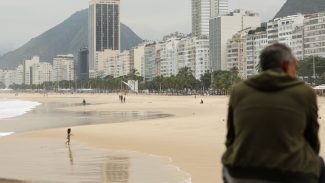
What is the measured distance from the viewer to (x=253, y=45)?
136 m

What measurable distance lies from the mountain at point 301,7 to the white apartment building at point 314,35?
58.7m

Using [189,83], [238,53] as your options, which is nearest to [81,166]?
[189,83]

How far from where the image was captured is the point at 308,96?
2297 mm

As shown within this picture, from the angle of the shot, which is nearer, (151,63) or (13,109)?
(13,109)

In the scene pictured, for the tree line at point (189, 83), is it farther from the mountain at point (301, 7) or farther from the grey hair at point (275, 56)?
the grey hair at point (275, 56)

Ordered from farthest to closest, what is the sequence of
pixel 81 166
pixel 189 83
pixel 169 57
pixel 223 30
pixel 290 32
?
pixel 169 57 → pixel 223 30 → pixel 189 83 → pixel 290 32 → pixel 81 166

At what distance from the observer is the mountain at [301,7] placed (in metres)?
176

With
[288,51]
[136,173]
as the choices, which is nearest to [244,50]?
[136,173]

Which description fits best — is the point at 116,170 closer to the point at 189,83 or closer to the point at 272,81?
the point at 272,81

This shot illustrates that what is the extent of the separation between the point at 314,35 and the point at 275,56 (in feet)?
381

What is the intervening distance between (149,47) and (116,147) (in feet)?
596

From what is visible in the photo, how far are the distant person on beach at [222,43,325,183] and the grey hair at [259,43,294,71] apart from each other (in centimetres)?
7

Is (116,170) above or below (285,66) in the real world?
below

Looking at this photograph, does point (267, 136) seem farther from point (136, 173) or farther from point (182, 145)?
point (182, 145)
